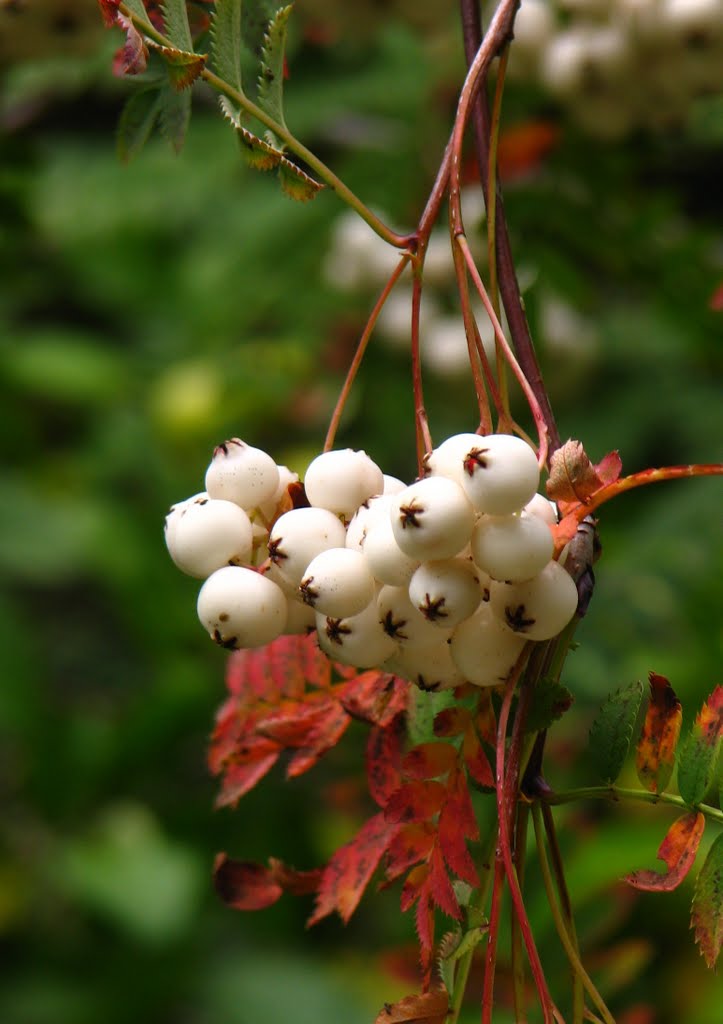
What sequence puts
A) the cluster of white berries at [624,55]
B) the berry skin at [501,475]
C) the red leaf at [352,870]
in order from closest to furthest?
1. the berry skin at [501,475]
2. the red leaf at [352,870]
3. the cluster of white berries at [624,55]

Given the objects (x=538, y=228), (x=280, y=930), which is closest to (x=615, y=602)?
(x=538, y=228)

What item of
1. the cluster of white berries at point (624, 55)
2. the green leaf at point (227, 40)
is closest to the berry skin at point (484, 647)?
the green leaf at point (227, 40)

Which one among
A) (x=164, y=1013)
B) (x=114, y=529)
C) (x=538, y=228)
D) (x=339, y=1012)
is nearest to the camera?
(x=538, y=228)

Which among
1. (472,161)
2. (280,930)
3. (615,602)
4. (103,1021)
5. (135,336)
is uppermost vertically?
(135,336)

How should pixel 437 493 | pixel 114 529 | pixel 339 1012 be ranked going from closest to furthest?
pixel 437 493 < pixel 339 1012 < pixel 114 529

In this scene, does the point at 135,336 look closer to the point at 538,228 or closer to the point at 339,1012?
the point at 339,1012

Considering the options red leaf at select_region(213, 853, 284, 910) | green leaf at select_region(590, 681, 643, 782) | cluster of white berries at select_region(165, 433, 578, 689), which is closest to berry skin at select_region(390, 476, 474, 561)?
cluster of white berries at select_region(165, 433, 578, 689)

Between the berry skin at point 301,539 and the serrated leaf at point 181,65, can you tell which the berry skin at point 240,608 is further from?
the serrated leaf at point 181,65

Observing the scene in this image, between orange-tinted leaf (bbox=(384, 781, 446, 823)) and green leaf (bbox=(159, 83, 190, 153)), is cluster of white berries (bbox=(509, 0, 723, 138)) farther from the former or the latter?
orange-tinted leaf (bbox=(384, 781, 446, 823))
